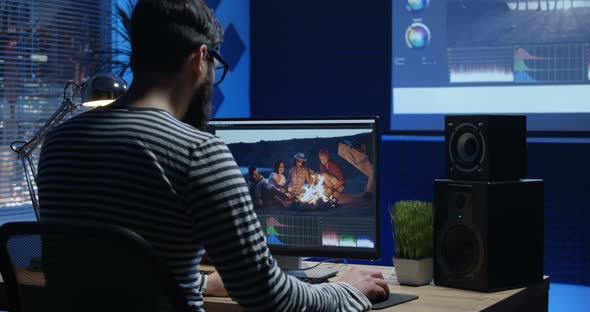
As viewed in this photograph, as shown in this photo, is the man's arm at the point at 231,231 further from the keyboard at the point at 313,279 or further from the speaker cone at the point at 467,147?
the speaker cone at the point at 467,147

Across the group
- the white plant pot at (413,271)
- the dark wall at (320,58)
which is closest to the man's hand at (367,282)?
the white plant pot at (413,271)

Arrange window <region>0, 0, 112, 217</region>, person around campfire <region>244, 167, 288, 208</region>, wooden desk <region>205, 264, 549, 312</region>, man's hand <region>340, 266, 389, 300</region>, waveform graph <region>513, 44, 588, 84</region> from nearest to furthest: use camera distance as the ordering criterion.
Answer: man's hand <region>340, 266, 389, 300</region> < wooden desk <region>205, 264, 549, 312</region> < person around campfire <region>244, 167, 288, 208</region> < window <region>0, 0, 112, 217</region> < waveform graph <region>513, 44, 588, 84</region>

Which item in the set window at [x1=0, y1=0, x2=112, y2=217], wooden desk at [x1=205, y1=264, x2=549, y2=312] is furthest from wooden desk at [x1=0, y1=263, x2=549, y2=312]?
window at [x1=0, y1=0, x2=112, y2=217]

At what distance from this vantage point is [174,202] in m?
1.39

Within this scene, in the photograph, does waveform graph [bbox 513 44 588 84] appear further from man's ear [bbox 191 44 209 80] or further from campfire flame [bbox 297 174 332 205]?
man's ear [bbox 191 44 209 80]

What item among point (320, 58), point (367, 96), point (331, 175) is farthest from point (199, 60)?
point (320, 58)

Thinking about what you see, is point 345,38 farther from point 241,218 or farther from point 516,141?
point 241,218

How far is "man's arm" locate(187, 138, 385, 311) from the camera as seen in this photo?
4.51 feet

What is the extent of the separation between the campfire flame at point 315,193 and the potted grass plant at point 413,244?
210 mm

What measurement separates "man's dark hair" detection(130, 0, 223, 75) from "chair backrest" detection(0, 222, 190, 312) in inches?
13.7

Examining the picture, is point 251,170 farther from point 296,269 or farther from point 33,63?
point 33,63

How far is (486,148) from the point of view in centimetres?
227

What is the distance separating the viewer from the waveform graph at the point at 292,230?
95.0 inches

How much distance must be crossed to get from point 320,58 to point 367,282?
3.49 metres
